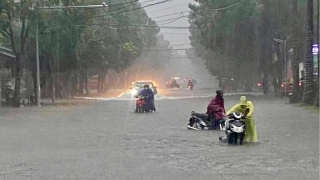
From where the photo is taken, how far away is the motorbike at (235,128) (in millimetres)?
18047

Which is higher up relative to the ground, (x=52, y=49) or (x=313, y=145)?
(x=52, y=49)

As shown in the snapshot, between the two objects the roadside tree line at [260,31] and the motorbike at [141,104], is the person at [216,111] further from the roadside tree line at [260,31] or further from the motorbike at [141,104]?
the roadside tree line at [260,31]

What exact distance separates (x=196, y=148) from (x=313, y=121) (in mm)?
10426

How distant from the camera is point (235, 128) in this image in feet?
→ 58.9

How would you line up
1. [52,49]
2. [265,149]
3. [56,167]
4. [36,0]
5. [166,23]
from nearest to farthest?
1. [56,167]
2. [265,149]
3. [36,0]
4. [52,49]
5. [166,23]

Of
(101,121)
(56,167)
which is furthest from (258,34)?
(56,167)

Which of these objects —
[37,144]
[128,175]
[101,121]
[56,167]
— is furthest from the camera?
[101,121]

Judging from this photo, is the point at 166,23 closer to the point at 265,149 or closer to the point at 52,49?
the point at 52,49

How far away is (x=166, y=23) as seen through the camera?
74.1 metres

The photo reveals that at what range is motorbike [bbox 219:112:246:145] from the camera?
18047 mm

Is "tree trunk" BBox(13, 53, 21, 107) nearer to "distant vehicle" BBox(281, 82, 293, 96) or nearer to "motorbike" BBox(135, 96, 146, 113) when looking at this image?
"motorbike" BBox(135, 96, 146, 113)

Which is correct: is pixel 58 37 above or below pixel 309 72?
above

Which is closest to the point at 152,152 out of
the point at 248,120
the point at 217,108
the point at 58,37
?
the point at 248,120

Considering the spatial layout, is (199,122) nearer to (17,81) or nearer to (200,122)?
(200,122)
